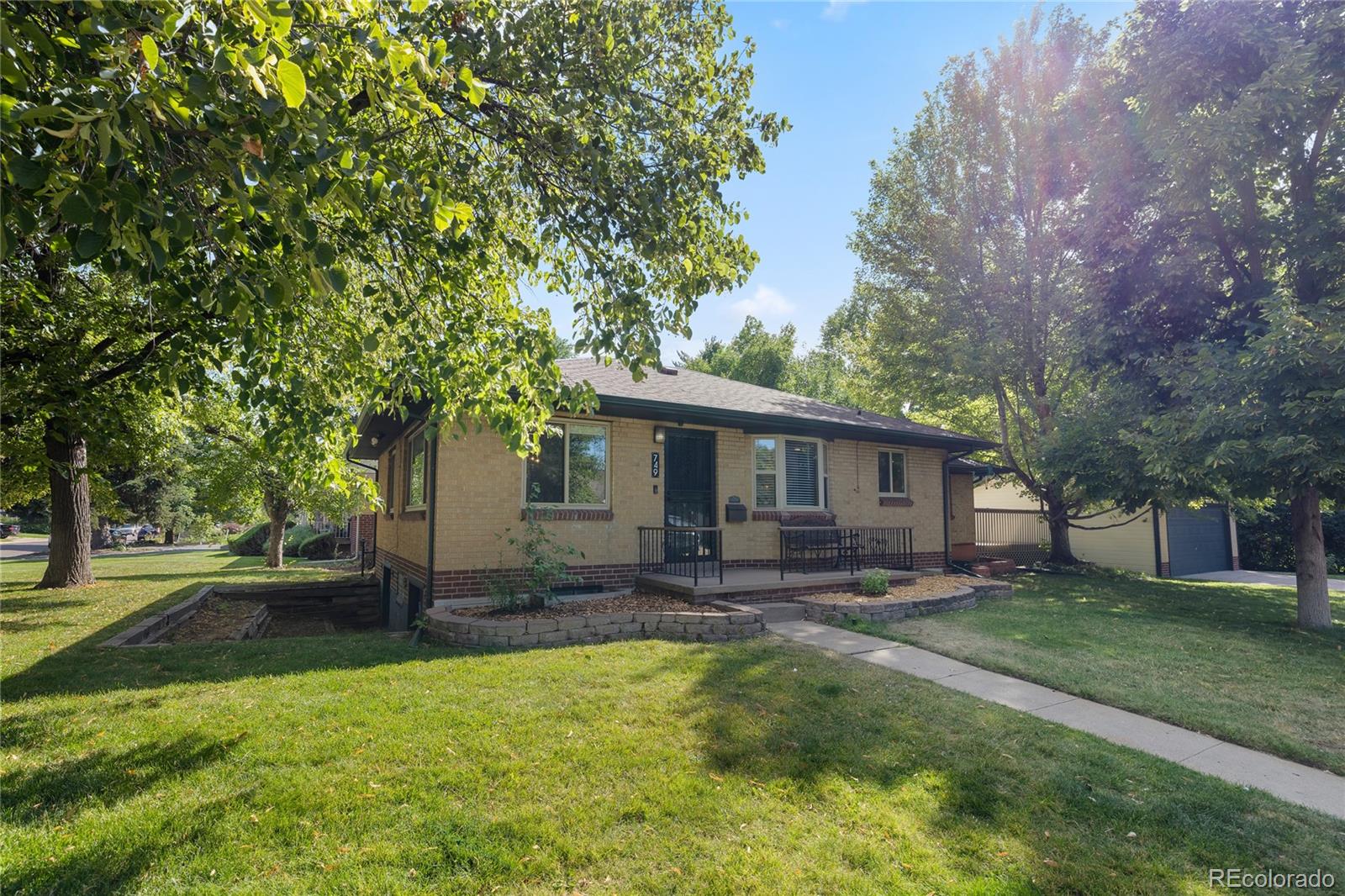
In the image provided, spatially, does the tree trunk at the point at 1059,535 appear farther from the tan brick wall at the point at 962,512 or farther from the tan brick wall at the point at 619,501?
the tan brick wall at the point at 619,501

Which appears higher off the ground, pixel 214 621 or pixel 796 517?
pixel 796 517

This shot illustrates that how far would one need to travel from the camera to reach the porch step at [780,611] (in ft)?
28.3

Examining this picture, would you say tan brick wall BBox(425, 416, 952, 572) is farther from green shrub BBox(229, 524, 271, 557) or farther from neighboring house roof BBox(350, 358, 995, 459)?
green shrub BBox(229, 524, 271, 557)

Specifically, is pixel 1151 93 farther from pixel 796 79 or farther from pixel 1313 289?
pixel 796 79

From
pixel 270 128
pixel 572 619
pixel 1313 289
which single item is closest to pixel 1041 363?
pixel 1313 289

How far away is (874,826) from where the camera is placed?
3342mm

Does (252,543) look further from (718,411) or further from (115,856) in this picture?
(115,856)

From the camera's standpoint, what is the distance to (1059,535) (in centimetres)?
1755

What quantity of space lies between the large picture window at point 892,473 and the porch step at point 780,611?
17.8ft

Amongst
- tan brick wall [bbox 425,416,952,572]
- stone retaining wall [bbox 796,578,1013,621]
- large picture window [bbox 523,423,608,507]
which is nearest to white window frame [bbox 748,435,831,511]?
tan brick wall [bbox 425,416,952,572]

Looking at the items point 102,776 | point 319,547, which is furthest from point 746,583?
point 319,547

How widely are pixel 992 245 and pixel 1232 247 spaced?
8.12m

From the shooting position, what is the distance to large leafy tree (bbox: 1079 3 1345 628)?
787cm

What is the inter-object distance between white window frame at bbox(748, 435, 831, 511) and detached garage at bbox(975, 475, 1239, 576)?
28.8 feet
